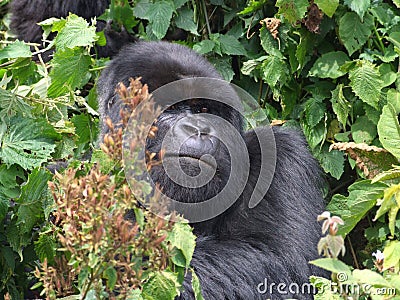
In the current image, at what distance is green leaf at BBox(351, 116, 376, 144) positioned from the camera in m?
3.39

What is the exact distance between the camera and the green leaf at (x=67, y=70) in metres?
3.15

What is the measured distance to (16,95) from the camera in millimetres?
2865

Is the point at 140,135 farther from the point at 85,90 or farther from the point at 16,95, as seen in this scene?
the point at 85,90

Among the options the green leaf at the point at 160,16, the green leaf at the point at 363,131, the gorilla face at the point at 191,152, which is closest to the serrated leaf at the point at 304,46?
the green leaf at the point at 363,131

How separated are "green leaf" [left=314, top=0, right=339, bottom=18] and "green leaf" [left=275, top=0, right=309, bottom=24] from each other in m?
0.06

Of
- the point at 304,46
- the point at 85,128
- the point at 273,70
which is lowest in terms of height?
the point at 85,128

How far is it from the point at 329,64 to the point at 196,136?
1.18 meters

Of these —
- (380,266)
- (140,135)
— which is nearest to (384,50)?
(380,266)

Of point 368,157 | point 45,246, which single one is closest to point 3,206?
point 45,246

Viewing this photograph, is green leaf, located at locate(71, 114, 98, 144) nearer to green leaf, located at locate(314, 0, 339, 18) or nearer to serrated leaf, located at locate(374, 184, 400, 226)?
green leaf, located at locate(314, 0, 339, 18)

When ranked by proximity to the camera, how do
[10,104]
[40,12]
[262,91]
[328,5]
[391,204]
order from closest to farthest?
1. [391,204]
2. [10,104]
3. [328,5]
4. [262,91]
5. [40,12]

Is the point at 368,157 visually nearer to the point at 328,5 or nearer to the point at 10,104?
the point at 328,5

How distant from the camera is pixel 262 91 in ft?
12.4

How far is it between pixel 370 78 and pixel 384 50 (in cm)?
22
